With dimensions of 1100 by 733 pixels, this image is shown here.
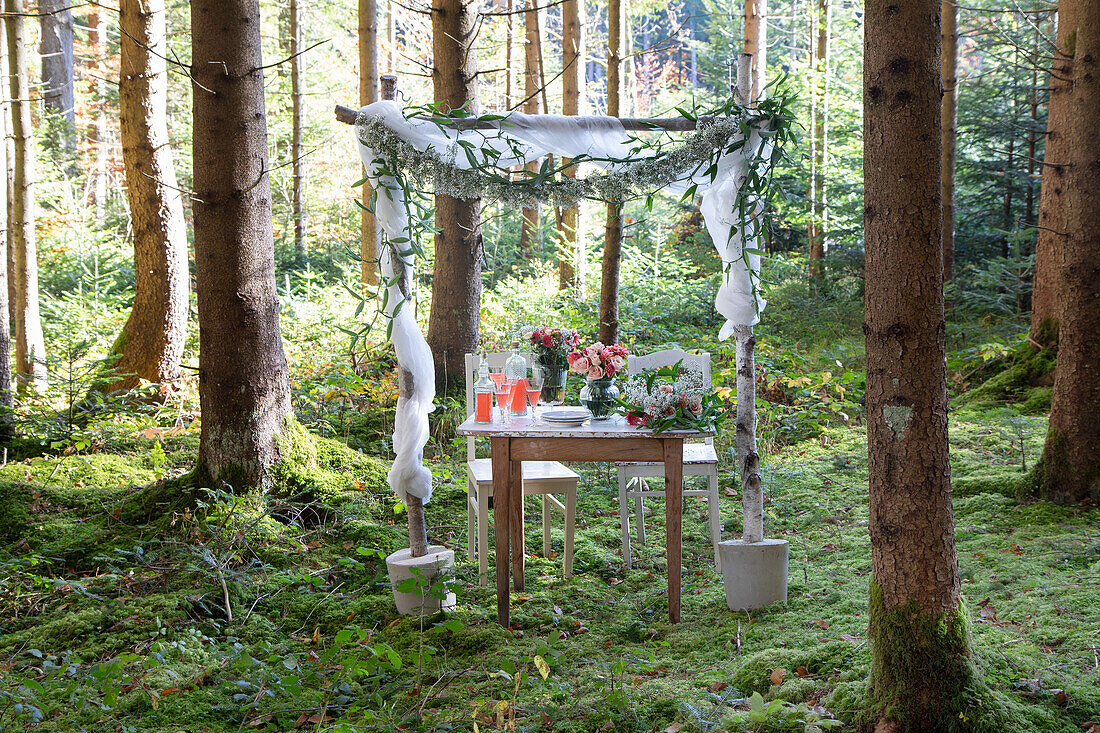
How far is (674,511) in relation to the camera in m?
3.34

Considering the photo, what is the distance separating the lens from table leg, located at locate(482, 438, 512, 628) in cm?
329

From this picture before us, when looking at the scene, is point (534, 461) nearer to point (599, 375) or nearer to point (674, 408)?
point (599, 375)

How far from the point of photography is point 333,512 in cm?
425

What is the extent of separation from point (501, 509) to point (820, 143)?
32.7 ft

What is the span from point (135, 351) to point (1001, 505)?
575cm

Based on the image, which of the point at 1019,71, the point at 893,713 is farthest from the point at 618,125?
the point at 1019,71

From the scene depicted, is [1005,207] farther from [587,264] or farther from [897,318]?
[897,318]

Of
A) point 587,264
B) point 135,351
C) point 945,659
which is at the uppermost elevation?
point 587,264

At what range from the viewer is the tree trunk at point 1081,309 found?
3.89 meters

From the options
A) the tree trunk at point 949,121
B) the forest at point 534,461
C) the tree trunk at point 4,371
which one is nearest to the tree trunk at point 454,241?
the forest at point 534,461

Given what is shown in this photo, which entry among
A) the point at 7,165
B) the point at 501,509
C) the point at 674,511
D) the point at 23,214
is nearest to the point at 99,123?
the point at 7,165

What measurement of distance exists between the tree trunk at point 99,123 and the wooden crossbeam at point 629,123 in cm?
931

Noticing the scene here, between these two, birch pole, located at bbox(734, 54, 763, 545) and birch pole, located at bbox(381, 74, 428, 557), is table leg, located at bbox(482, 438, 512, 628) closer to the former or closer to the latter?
birch pole, located at bbox(381, 74, 428, 557)

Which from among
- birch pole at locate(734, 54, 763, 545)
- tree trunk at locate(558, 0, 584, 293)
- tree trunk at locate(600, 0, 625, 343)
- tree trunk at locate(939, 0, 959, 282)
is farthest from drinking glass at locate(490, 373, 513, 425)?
tree trunk at locate(939, 0, 959, 282)
